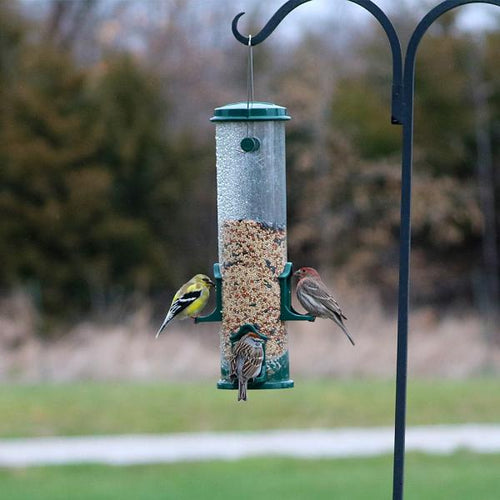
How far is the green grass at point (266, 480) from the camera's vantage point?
484 inches

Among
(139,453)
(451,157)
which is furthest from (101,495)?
(451,157)

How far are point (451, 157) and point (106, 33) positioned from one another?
8104 millimetres

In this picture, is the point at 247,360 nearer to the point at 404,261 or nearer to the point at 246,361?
the point at 246,361

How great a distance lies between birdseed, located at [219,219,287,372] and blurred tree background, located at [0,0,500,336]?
16692 millimetres

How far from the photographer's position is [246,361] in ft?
17.0

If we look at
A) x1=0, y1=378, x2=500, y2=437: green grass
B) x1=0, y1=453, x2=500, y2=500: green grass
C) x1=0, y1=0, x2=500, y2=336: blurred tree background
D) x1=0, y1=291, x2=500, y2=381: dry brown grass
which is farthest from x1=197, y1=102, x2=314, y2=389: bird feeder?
x1=0, y1=0, x2=500, y2=336: blurred tree background

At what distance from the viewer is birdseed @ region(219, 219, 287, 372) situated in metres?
5.43

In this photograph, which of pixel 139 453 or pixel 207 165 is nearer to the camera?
pixel 139 453

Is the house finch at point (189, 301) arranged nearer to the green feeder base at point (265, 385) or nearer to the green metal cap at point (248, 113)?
the green feeder base at point (265, 385)

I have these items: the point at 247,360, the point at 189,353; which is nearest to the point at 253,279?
the point at 247,360

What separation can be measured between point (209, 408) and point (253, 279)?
11.2m

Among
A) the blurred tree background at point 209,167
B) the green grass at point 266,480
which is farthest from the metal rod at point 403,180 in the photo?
the blurred tree background at point 209,167

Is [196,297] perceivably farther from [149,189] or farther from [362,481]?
[149,189]

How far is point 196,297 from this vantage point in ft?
18.1
